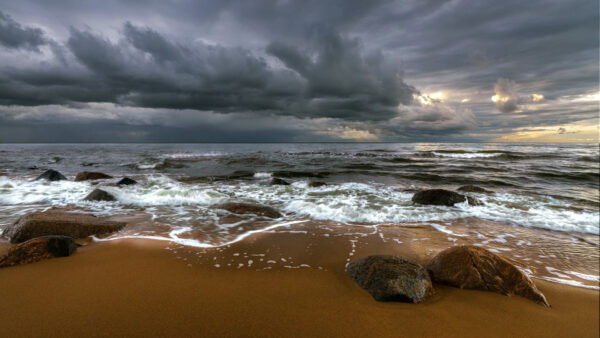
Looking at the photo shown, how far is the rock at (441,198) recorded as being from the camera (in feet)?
23.8

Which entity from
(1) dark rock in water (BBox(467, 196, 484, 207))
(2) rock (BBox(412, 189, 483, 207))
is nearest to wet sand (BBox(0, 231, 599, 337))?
(2) rock (BBox(412, 189, 483, 207))

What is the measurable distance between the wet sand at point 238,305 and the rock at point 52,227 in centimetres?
113

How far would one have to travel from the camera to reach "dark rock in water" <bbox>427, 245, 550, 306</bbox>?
284 centimetres

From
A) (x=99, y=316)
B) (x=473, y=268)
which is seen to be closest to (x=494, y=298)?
(x=473, y=268)

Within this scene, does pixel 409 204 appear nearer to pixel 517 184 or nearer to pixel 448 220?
pixel 448 220

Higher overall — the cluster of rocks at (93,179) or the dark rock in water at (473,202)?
the dark rock in water at (473,202)

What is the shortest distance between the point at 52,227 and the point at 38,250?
123 cm

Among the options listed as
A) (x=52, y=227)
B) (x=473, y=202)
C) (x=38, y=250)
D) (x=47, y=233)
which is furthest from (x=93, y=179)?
(x=473, y=202)

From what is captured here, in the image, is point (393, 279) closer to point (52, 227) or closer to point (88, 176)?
point (52, 227)

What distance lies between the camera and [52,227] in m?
4.32

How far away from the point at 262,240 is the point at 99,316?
98.5 inches

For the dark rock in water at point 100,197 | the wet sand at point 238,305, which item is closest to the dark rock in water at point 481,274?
the wet sand at point 238,305

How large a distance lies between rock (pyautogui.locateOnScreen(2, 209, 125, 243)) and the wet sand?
113 centimetres

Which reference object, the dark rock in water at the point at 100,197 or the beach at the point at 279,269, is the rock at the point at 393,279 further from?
the dark rock in water at the point at 100,197
